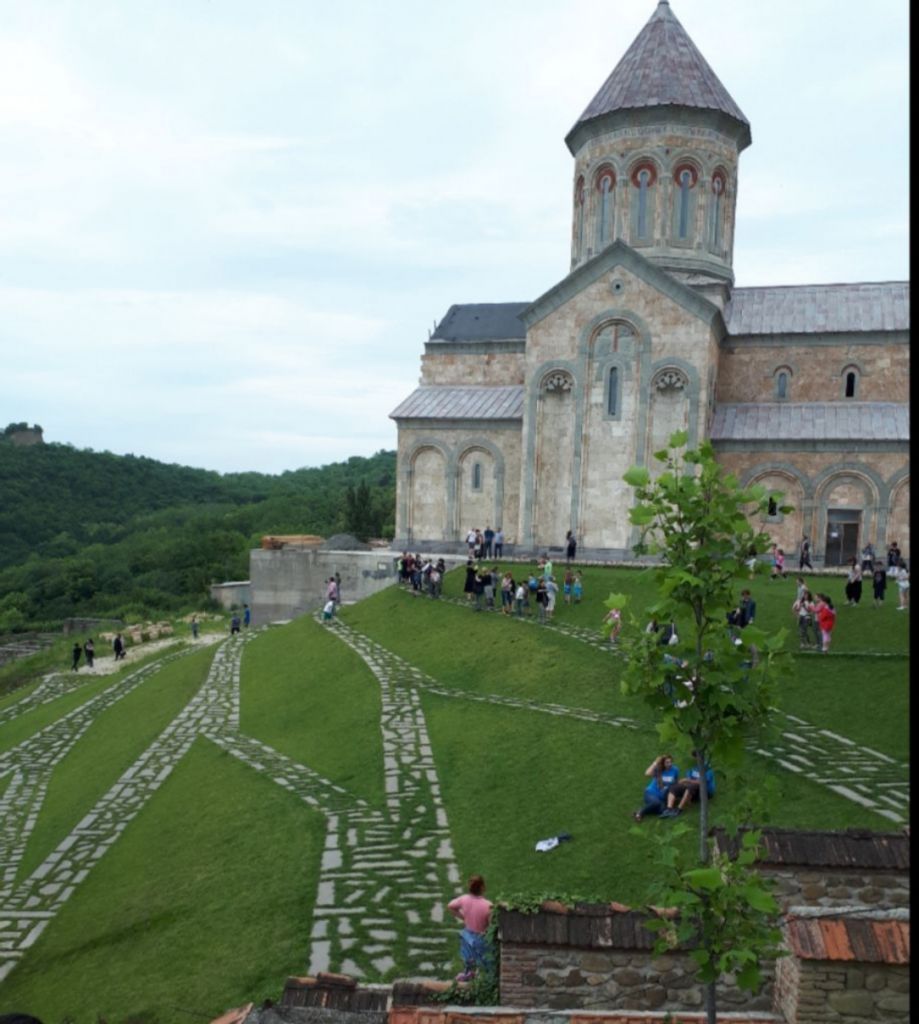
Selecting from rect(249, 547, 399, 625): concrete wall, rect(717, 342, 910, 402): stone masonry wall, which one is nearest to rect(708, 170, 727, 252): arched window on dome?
rect(717, 342, 910, 402): stone masonry wall

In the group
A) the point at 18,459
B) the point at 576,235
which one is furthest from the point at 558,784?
the point at 18,459

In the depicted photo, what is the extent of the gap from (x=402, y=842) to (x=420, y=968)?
2.84 meters

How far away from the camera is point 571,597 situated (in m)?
22.8

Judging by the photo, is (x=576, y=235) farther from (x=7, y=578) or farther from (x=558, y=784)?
(x=7, y=578)

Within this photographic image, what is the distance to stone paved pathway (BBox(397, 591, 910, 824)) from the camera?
10.6 m

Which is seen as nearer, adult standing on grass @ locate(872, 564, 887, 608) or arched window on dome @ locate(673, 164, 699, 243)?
adult standing on grass @ locate(872, 564, 887, 608)

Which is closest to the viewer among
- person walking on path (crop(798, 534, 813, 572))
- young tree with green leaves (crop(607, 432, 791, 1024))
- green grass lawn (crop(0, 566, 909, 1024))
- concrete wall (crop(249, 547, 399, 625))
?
young tree with green leaves (crop(607, 432, 791, 1024))

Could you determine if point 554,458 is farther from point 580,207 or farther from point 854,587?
point 854,587

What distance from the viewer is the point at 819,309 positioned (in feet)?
106

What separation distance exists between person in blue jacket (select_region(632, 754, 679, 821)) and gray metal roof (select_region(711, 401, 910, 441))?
803 inches

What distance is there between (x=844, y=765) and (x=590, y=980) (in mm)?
7154

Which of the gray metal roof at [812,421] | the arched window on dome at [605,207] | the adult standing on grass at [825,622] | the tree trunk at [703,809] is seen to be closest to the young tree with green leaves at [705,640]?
the tree trunk at [703,809]

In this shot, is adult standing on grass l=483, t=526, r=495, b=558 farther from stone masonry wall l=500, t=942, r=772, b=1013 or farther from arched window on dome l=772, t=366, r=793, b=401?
stone masonry wall l=500, t=942, r=772, b=1013

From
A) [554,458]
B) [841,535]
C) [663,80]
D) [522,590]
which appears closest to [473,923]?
[522,590]
